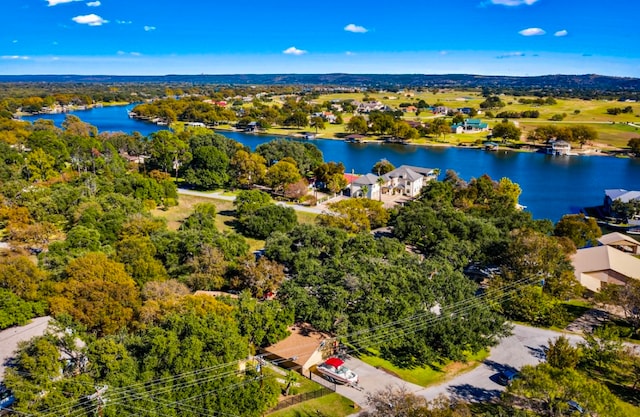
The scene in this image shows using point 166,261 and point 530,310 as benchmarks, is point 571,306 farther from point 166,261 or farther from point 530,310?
point 166,261

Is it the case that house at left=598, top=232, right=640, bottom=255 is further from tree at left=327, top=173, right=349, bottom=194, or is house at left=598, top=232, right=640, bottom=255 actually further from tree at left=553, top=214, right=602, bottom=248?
tree at left=327, top=173, right=349, bottom=194

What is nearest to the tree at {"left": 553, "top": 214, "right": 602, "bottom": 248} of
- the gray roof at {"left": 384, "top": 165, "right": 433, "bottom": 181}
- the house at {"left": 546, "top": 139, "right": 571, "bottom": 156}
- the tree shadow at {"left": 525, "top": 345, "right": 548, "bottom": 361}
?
the tree shadow at {"left": 525, "top": 345, "right": 548, "bottom": 361}

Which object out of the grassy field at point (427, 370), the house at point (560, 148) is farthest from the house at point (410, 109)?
the grassy field at point (427, 370)

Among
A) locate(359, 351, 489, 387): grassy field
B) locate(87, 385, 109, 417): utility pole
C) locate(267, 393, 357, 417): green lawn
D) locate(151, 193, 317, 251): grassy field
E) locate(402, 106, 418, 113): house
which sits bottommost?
locate(359, 351, 489, 387): grassy field

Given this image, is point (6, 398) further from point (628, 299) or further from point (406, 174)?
point (406, 174)

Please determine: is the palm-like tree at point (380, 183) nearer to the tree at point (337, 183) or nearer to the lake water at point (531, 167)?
the tree at point (337, 183)
